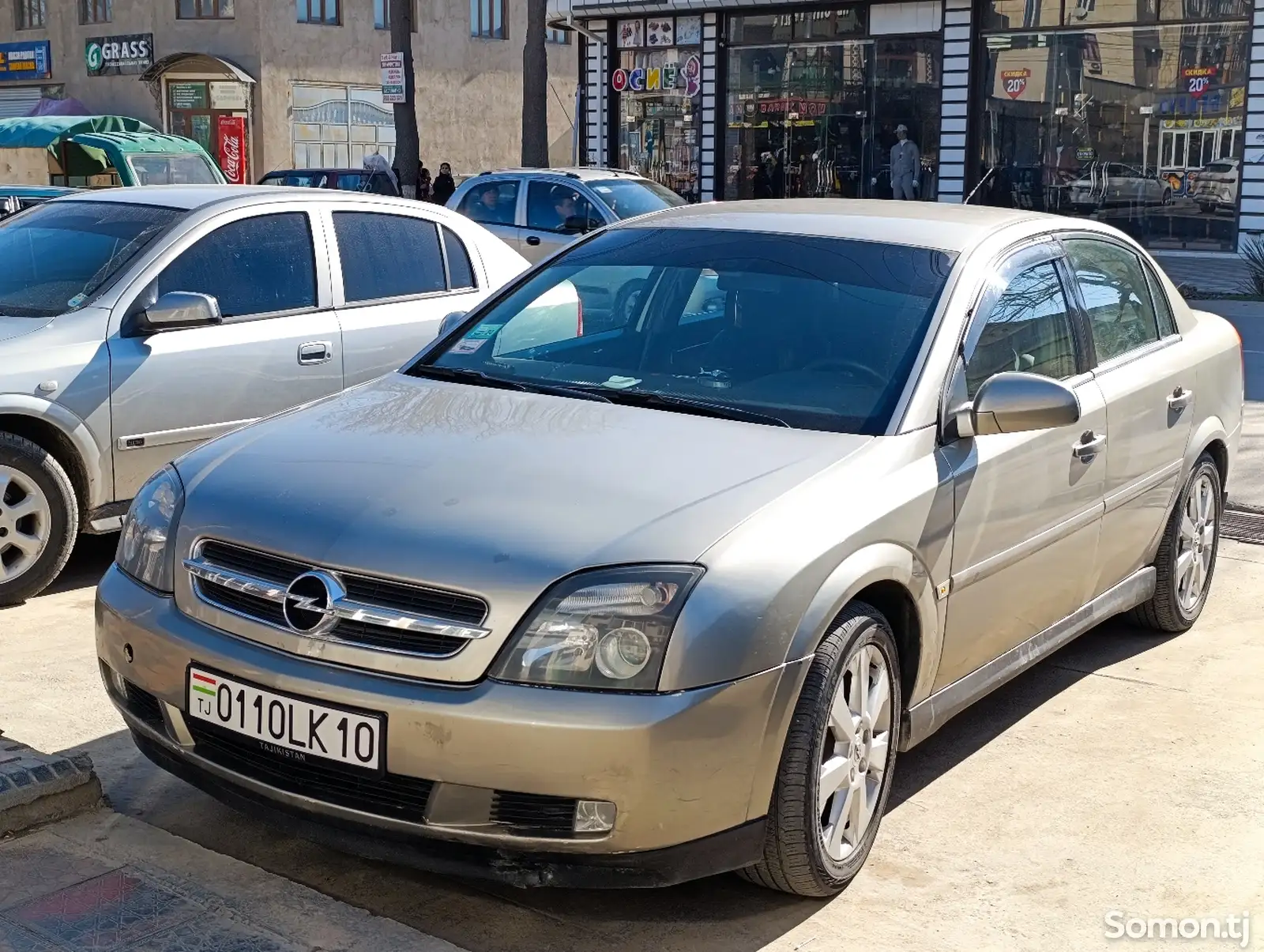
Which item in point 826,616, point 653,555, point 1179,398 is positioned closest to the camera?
point 653,555

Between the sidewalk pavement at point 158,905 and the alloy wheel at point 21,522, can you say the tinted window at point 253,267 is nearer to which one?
the alloy wheel at point 21,522

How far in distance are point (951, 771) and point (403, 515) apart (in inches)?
78.9

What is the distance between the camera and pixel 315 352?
6.59 m

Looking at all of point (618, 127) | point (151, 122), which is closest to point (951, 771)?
point (618, 127)

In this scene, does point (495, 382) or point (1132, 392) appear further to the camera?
point (1132, 392)

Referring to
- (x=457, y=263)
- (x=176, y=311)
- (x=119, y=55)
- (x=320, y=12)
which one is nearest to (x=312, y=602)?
(x=176, y=311)

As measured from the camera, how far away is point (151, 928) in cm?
326

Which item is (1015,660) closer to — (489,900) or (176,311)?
(489,900)

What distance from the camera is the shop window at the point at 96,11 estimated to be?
125 feet

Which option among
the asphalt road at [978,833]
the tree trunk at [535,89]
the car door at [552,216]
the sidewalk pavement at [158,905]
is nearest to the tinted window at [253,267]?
the asphalt road at [978,833]

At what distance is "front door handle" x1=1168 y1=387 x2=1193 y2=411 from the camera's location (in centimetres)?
529

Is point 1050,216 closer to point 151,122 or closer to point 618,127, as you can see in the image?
point 618,127

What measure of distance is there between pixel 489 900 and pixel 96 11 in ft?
130

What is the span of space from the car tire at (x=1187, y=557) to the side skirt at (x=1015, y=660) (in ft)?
0.29
